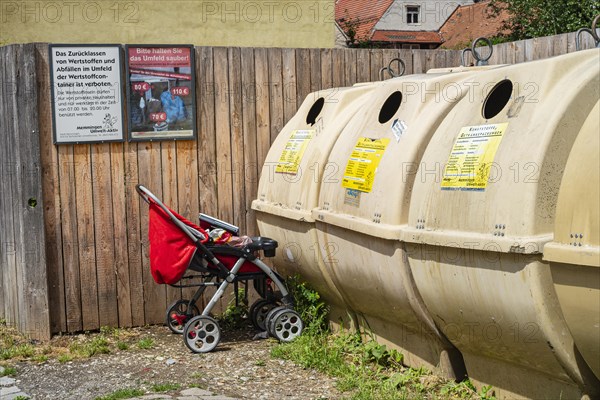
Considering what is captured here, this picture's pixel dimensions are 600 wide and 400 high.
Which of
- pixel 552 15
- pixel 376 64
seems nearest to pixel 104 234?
pixel 376 64

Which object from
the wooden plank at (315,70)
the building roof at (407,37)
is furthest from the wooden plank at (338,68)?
the building roof at (407,37)

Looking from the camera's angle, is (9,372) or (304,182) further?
(304,182)

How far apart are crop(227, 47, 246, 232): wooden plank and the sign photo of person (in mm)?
382

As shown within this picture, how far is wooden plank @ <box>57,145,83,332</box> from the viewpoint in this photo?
7816 millimetres

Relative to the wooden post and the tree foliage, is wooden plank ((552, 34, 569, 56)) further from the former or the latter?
the tree foliage

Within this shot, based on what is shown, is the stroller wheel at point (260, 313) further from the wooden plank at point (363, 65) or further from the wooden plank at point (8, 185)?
the wooden plank at point (363, 65)

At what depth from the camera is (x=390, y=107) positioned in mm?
6688

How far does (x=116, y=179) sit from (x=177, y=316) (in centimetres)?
136

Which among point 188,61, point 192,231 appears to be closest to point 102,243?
point 192,231

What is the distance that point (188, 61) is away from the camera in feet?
26.6

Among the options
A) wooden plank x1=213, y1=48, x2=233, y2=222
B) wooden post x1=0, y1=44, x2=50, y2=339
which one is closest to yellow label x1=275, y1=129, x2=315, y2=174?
wooden plank x1=213, y1=48, x2=233, y2=222

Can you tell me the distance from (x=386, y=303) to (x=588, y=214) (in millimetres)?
2128

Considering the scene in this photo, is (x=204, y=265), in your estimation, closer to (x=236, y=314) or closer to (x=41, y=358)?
(x=236, y=314)

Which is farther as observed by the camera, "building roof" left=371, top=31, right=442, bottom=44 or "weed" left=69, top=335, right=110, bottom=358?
"building roof" left=371, top=31, right=442, bottom=44
